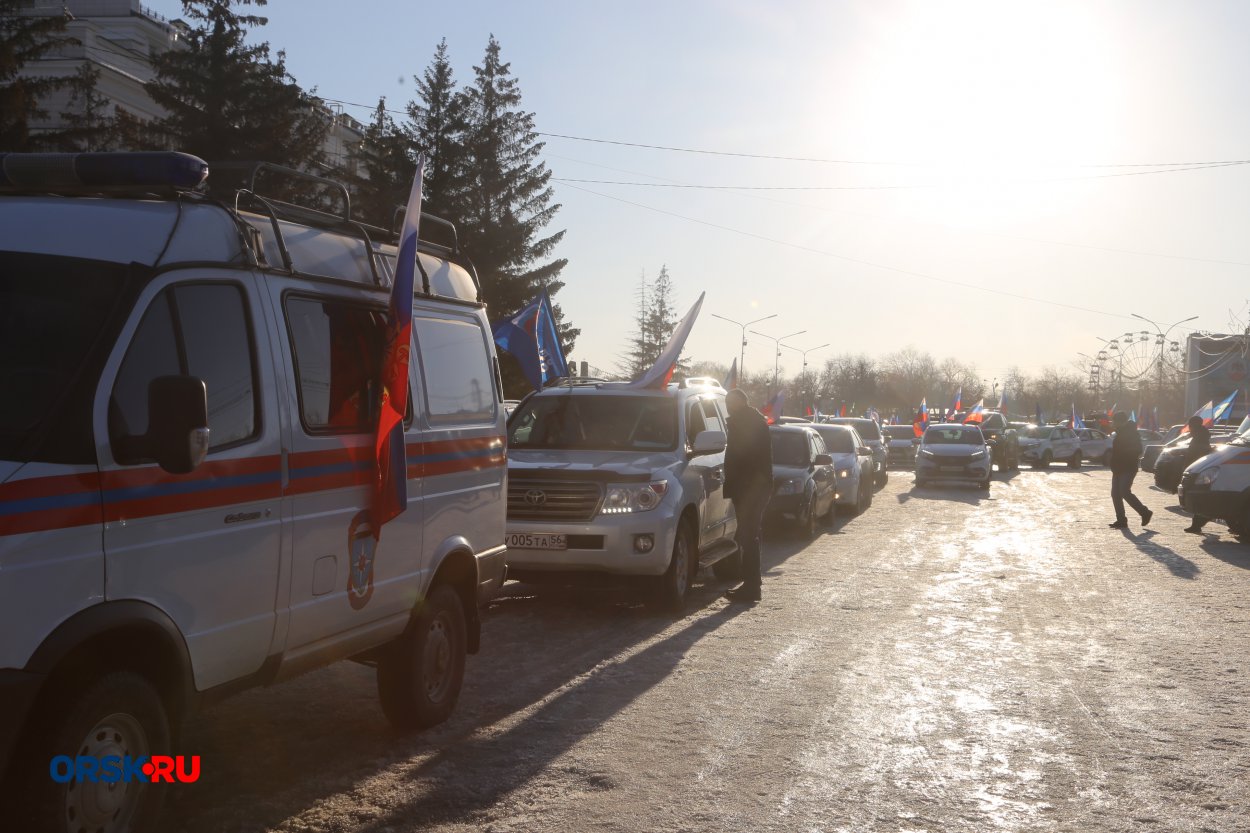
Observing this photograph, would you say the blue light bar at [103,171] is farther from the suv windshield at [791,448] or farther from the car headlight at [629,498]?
the suv windshield at [791,448]

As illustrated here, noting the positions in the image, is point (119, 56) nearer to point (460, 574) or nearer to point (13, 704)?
point (460, 574)

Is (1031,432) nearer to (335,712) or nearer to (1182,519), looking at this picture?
(1182,519)

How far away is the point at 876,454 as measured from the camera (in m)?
28.6

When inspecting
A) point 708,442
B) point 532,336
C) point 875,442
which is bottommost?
point 875,442

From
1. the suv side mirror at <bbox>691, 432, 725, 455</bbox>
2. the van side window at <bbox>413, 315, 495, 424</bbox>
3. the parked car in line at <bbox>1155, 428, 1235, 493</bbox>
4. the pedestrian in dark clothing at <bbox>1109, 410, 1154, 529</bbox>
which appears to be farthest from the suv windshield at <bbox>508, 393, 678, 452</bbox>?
the parked car in line at <bbox>1155, 428, 1235, 493</bbox>

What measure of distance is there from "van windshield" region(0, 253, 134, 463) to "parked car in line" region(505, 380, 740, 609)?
19.1 feet

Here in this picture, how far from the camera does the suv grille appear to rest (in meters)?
9.75

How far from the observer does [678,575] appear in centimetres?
1025

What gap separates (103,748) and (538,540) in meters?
5.89

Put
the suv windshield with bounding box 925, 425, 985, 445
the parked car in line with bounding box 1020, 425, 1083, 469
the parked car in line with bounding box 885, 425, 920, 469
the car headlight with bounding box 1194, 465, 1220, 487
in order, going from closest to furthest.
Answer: the car headlight with bounding box 1194, 465, 1220, 487, the suv windshield with bounding box 925, 425, 985, 445, the parked car in line with bounding box 885, 425, 920, 469, the parked car in line with bounding box 1020, 425, 1083, 469

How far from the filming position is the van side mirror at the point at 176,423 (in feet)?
12.6

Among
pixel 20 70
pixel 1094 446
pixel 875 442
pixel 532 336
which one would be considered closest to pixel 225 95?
pixel 20 70

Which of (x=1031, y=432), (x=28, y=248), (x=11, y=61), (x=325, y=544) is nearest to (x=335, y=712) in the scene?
(x=325, y=544)

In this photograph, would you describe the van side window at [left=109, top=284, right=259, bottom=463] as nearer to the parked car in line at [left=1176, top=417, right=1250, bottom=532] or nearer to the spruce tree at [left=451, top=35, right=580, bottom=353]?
the parked car in line at [left=1176, top=417, right=1250, bottom=532]
